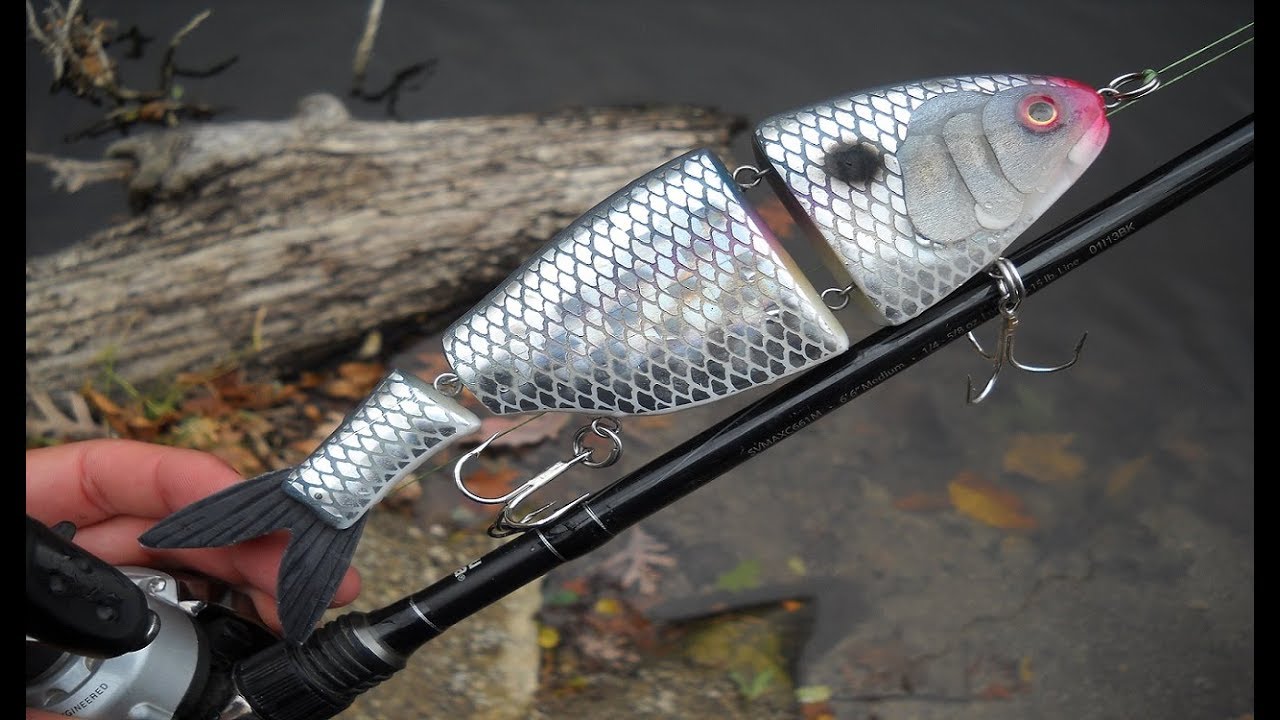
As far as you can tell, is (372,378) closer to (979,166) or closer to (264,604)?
(264,604)

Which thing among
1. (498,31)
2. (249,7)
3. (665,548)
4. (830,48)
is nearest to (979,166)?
(665,548)

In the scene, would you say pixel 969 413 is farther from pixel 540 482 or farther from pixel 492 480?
pixel 540 482

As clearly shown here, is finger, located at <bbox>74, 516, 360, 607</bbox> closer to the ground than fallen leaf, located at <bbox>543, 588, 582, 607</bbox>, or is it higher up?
higher up

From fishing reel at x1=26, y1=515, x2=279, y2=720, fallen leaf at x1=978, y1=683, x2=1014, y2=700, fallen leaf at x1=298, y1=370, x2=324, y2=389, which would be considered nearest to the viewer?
fishing reel at x1=26, y1=515, x2=279, y2=720

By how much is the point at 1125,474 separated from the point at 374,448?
1658 mm

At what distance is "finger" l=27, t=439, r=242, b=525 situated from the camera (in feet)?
4.18

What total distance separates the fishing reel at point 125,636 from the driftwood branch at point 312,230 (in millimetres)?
935

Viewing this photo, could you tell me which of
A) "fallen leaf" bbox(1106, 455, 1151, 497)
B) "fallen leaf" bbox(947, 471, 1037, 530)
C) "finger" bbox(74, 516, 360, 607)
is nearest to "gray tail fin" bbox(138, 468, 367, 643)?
"finger" bbox(74, 516, 360, 607)

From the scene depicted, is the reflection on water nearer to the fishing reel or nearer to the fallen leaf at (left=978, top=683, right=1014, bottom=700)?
the fallen leaf at (left=978, top=683, right=1014, bottom=700)

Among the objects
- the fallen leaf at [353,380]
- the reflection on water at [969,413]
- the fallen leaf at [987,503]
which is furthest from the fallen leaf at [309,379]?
the fallen leaf at [987,503]

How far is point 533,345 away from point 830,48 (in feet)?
5.35

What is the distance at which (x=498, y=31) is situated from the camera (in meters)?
2.53

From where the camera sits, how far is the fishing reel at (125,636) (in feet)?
3.05

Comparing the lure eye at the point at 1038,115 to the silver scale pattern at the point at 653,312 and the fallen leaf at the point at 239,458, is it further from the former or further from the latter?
the fallen leaf at the point at 239,458
